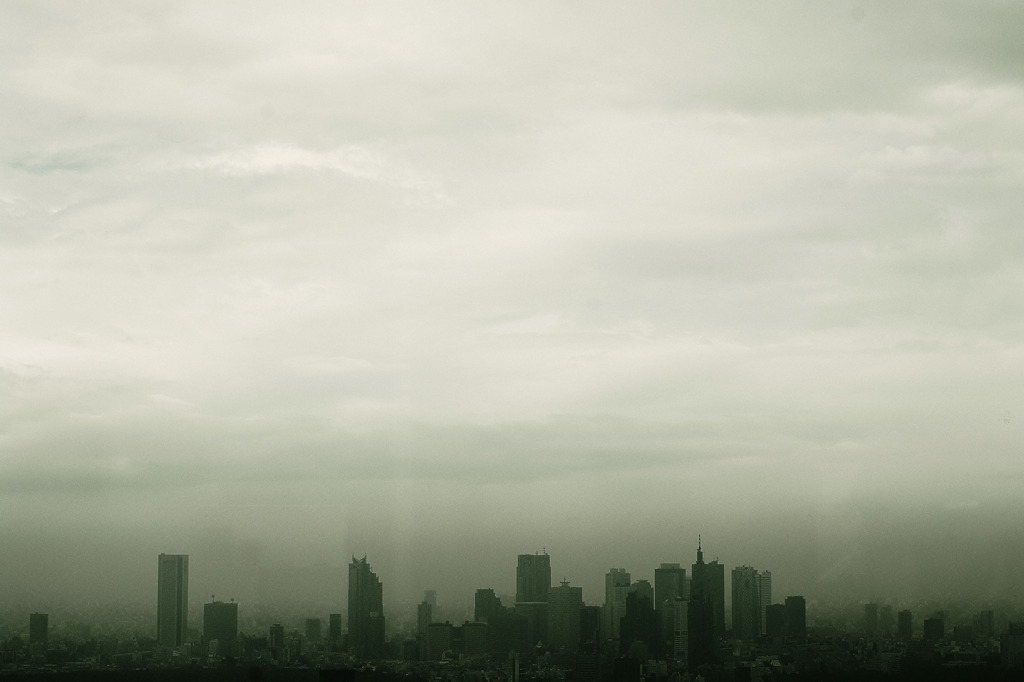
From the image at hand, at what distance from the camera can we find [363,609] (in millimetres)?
13430

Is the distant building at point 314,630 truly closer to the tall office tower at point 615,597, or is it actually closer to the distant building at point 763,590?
the tall office tower at point 615,597

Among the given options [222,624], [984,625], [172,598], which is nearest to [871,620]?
[984,625]

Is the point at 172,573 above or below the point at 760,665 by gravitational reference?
above

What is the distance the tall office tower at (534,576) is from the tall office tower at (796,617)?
9.44 feet

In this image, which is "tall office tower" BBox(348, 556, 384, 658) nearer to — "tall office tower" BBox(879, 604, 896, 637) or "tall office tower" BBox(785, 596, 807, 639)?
"tall office tower" BBox(785, 596, 807, 639)

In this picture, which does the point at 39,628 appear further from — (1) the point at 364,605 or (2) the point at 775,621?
(2) the point at 775,621

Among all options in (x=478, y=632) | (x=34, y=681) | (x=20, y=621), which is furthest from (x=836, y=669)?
(x=20, y=621)

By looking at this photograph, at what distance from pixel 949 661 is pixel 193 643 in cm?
780

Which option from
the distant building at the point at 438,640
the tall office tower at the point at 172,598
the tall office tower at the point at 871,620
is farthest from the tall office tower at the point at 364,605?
the tall office tower at the point at 871,620

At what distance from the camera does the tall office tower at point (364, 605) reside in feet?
42.9

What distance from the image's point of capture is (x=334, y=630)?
1302cm

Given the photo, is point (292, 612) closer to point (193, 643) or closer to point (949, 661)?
point (193, 643)

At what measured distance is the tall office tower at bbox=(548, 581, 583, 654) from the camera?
13.0 meters

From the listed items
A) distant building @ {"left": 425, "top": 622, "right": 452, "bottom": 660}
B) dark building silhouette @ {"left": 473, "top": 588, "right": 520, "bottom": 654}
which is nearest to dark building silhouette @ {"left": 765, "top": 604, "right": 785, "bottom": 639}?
dark building silhouette @ {"left": 473, "top": 588, "right": 520, "bottom": 654}
